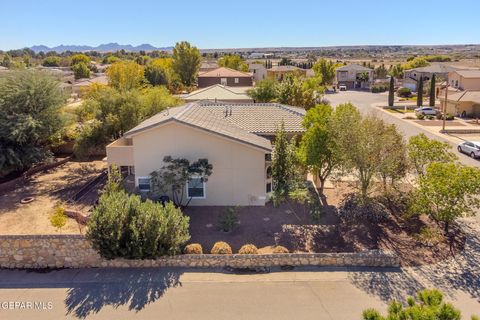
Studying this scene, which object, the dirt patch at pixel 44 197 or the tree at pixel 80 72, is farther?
the tree at pixel 80 72

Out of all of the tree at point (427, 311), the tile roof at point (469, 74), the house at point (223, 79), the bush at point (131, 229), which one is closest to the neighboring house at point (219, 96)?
the house at point (223, 79)

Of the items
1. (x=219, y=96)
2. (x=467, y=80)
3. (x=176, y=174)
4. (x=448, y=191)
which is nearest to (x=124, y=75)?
(x=219, y=96)

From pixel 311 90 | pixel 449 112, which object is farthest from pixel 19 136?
pixel 449 112

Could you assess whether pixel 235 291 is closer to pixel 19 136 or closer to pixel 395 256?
pixel 395 256

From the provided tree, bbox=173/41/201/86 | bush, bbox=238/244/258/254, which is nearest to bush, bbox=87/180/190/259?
bush, bbox=238/244/258/254

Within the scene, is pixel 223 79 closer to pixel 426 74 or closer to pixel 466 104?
pixel 466 104

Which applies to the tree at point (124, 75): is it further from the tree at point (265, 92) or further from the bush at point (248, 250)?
the bush at point (248, 250)
